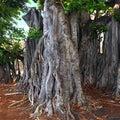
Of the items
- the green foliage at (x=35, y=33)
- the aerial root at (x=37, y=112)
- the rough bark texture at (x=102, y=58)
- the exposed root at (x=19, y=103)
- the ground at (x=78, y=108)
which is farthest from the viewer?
the rough bark texture at (x=102, y=58)

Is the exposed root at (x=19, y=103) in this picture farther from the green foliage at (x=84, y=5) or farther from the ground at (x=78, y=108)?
the green foliage at (x=84, y=5)

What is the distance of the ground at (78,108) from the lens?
282 inches

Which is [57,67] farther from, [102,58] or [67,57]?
[102,58]

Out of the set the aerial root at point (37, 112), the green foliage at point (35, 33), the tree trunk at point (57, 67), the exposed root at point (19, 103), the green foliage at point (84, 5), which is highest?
the green foliage at point (84, 5)

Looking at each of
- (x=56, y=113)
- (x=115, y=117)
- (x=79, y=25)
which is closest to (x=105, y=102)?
(x=115, y=117)

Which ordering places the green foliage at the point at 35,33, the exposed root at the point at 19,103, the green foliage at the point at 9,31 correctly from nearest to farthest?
1. the exposed root at the point at 19,103
2. the green foliage at the point at 35,33
3. the green foliage at the point at 9,31

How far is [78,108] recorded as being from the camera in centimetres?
752

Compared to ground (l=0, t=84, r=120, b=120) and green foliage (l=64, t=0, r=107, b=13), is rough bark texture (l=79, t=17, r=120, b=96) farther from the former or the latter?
green foliage (l=64, t=0, r=107, b=13)

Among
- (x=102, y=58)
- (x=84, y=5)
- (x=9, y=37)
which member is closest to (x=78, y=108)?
(x=84, y=5)

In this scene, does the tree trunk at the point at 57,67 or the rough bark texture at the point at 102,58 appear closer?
the tree trunk at the point at 57,67

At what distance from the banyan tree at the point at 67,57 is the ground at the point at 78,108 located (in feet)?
0.70

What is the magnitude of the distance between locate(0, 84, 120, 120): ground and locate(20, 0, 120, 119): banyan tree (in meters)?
0.21

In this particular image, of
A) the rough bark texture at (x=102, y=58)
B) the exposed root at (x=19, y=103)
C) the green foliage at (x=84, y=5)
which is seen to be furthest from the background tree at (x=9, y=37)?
the green foliage at (x=84, y=5)

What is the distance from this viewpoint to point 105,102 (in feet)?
27.3
